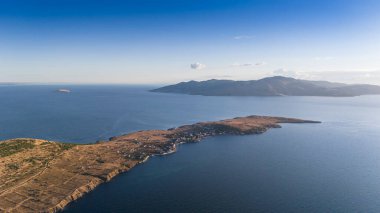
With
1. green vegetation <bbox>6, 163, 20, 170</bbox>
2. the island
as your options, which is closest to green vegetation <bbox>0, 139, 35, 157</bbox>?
the island

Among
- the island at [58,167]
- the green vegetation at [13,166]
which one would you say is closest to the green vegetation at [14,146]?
the island at [58,167]

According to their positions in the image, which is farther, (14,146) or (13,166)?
(14,146)

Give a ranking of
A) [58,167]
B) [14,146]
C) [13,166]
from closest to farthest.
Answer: [13,166], [58,167], [14,146]

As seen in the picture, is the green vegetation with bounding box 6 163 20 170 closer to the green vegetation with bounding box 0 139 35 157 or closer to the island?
the island

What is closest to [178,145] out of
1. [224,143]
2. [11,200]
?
[224,143]

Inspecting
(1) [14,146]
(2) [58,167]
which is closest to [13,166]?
(2) [58,167]

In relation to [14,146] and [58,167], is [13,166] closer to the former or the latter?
[58,167]

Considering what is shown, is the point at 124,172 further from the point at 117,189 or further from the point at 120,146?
the point at 120,146
